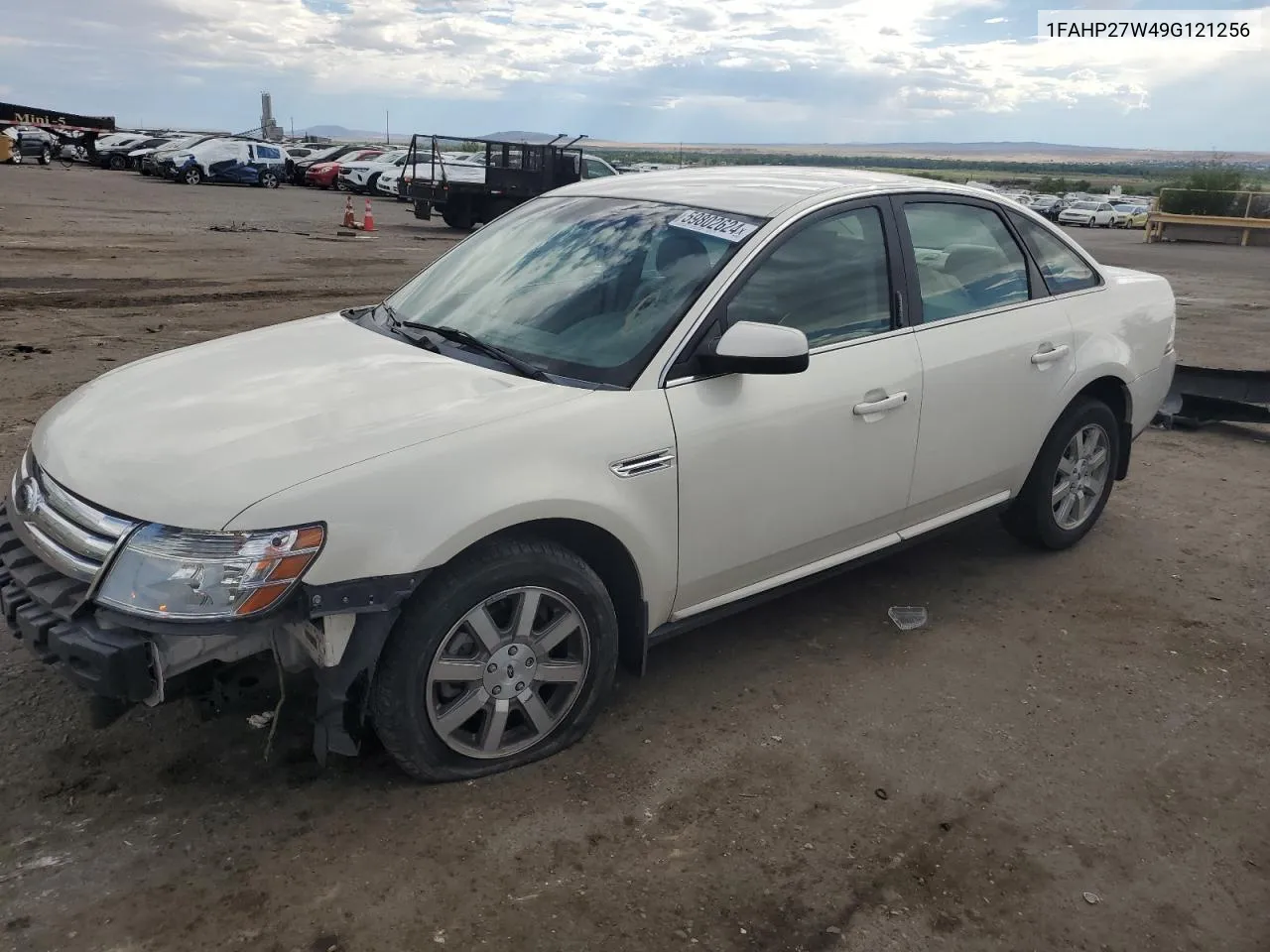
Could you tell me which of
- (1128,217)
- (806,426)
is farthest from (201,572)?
(1128,217)

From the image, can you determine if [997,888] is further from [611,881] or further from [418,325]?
[418,325]

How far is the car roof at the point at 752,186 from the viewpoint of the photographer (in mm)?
3824

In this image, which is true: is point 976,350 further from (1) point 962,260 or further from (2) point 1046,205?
(2) point 1046,205

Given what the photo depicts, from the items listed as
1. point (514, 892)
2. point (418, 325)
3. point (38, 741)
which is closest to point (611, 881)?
point (514, 892)

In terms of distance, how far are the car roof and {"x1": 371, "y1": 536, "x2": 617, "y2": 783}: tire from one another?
152 centimetres

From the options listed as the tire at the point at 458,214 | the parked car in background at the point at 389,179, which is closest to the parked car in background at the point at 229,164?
the parked car in background at the point at 389,179

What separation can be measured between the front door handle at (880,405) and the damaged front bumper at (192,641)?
175 cm

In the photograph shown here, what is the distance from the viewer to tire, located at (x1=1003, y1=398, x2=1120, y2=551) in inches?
186

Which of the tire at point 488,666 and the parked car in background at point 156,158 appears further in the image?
the parked car in background at point 156,158

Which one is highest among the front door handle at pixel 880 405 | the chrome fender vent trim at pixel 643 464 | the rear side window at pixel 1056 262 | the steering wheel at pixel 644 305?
the rear side window at pixel 1056 262

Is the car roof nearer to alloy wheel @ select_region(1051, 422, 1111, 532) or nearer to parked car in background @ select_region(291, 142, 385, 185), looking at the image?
alloy wheel @ select_region(1051, 422, 1111, 532)

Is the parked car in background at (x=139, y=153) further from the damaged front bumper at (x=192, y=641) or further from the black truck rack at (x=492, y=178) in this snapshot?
the damaged front bumper at (x=192, y=641)

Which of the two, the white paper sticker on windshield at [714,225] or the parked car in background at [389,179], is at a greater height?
the parked car in background at [389,179]

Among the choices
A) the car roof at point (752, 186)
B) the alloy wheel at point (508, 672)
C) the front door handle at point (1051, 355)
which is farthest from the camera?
the front door handle at point (1051, 355)
